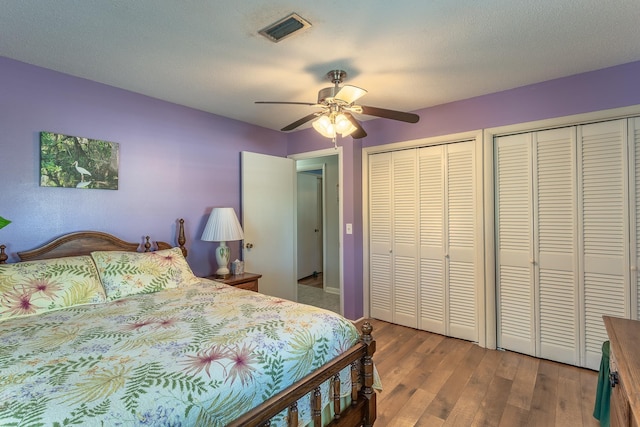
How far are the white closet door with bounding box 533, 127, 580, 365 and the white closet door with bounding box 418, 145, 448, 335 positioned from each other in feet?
2.59

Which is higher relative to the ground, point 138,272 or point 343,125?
point 343,125

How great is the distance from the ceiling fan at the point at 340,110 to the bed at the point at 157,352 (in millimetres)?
1298

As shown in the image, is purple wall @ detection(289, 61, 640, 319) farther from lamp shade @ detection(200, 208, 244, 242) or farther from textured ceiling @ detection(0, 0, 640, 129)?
lamp shade @ detection(200, 208, 244, 242)

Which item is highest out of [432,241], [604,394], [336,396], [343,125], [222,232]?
[343,125]

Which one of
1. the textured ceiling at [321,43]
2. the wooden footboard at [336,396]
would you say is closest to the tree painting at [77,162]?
the textured ceiling at [321,43]

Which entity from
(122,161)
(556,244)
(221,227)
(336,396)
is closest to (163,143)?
(122,161)

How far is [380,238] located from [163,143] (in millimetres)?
2483

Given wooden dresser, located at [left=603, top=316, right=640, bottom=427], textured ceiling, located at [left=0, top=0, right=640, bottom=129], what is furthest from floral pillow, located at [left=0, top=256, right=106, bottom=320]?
wooden dresser, located at [left=603, top=316, right=640, bottom=427]

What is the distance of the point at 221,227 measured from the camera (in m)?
2.98

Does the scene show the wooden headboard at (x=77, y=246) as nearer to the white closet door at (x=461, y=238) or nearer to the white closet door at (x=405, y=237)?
the white closet door at (x=405, y=237)

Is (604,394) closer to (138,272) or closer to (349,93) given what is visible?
(349,93)

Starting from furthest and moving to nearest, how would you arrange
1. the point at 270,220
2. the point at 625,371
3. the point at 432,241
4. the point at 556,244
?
the point at 270,220 < the point at 432,241 < the point at 556,244 < the point at 625,371

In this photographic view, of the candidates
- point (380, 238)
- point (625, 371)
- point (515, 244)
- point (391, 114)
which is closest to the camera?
point (625, 371)

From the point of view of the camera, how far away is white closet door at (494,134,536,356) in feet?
8.69
